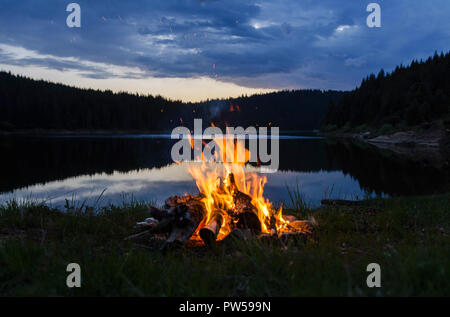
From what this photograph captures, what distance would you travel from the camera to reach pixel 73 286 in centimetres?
373

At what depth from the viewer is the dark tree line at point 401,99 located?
6347 cm

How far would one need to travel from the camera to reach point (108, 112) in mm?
121312

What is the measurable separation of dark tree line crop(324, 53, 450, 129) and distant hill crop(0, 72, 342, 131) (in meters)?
41.5

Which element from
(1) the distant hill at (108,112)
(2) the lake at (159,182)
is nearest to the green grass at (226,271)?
(2) the lake at (159,182)

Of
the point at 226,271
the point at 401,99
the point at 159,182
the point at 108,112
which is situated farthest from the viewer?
the point at 108,112

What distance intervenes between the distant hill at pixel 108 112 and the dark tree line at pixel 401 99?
41.5 metres

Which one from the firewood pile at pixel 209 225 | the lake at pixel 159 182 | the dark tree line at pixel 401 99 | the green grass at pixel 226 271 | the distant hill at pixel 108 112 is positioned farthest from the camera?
the distant hill at pixel 108 112

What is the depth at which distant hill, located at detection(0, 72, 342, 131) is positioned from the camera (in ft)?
339

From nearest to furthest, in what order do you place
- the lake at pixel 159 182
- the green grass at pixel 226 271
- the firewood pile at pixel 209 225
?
the green grass at pixel 226 271
the firewood pile at pixel 209 225
the lake at pixel 159 182

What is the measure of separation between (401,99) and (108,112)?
348 feet

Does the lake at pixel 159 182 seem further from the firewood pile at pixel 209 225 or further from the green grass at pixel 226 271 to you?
the green grass at pixel 226 271

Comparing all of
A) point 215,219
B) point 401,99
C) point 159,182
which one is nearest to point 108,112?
point 401,99

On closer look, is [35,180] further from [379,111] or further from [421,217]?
[379,111]

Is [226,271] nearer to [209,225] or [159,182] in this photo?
[209,225]
